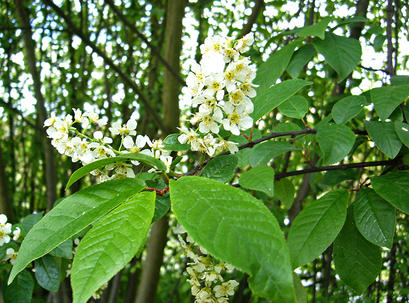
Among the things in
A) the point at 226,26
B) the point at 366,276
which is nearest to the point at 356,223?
the point at 366,276

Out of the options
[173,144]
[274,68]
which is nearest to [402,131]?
[274,68]

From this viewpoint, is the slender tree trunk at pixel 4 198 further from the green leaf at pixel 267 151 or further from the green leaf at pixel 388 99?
the green leaf at pixel 388 99

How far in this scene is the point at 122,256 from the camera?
51cm

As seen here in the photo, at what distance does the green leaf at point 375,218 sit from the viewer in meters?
0.84

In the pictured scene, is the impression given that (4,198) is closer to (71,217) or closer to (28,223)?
(28,223)

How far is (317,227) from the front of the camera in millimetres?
830

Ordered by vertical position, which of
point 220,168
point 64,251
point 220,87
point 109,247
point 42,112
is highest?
point 42,112

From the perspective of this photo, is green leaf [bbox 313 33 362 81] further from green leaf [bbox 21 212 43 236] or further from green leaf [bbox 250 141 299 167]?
green leaf [bbox 21 212 43 236]

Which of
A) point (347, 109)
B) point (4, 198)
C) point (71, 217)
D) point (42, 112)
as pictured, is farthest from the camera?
point (4, 198)

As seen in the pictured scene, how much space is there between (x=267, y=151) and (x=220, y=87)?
30cm

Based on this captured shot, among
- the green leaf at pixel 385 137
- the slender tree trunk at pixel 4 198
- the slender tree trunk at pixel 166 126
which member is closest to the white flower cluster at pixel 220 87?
the green leaf at pixel 385 137

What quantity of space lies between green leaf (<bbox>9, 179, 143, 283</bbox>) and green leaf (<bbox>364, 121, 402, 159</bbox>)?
1.78ft

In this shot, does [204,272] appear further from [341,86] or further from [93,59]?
[93,59]

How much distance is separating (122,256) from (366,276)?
59cm
